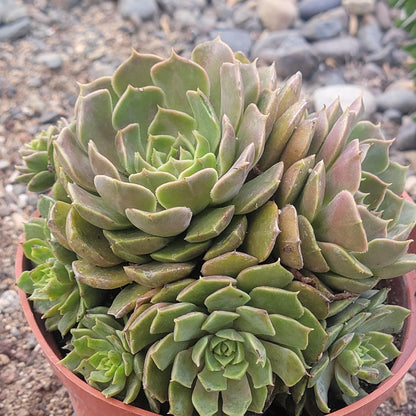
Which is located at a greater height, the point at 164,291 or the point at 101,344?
the point at 164,291

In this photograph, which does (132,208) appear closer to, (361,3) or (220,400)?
(220,400)

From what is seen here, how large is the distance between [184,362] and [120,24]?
8.31 ft

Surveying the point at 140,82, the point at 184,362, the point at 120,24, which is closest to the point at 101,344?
the point at 184,362

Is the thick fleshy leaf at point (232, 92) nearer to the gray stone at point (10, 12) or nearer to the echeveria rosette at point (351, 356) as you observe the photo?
the echeveria rosette at point (351, 356)

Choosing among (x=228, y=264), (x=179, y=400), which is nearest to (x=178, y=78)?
(x=228, y=264)

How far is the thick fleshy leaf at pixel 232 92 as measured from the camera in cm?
112

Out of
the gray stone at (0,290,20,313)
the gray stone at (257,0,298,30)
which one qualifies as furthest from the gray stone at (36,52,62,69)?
the gray stone at (0,290,20,313)

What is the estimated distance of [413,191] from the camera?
2438mm

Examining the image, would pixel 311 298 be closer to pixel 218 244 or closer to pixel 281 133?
pixel 218 244

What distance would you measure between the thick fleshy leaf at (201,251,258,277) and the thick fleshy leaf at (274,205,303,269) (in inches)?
2.3

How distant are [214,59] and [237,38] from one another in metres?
2.03

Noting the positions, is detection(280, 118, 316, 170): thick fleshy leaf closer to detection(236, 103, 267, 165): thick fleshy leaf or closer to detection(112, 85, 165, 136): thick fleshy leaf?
detection(236, 103, 267, 165): thick fleshy leaf

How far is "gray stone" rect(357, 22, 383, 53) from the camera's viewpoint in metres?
3.23

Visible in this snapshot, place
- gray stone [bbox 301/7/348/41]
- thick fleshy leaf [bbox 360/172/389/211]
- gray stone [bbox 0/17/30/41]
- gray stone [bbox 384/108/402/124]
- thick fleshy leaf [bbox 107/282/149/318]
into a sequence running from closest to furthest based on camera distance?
1. thick fleshy leaf [bbox 107/282/149/318]
2. thick fleshy leaf [bbox 360/172/389/211]
3. gray stone [bbox 384/108/402/124]
4. gray stone [bbox 0/17/30/41]
5. gray stone [bbox 301/7/348/41]
